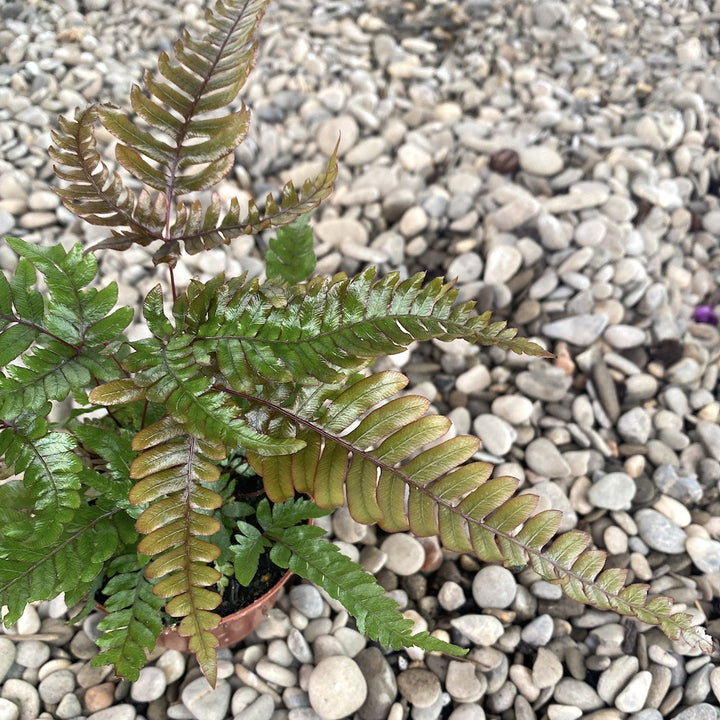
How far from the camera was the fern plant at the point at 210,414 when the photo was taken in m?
1.04

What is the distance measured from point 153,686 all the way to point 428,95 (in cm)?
240

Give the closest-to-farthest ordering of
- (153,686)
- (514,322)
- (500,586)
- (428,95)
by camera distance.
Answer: (153,686), (500,586), (514,322), (428,95)

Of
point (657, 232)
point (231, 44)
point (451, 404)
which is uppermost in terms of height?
point (231, 44)

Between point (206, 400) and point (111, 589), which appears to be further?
point (111, 589)

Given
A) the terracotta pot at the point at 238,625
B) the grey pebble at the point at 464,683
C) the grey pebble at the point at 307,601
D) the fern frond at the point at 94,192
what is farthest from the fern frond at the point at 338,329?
the grey pebble at the point at 464,683

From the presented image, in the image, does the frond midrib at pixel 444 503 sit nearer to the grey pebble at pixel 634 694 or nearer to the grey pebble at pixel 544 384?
the grey pebble at pixel 634 694

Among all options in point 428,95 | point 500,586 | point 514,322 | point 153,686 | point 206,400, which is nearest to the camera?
point 206,400

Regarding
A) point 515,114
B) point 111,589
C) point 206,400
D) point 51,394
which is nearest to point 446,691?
point 111,589

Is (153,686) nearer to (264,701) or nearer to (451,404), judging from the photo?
(264,701)

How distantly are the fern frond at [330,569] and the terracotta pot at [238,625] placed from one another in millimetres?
139

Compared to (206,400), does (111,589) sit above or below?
below

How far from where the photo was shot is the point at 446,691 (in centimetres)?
157

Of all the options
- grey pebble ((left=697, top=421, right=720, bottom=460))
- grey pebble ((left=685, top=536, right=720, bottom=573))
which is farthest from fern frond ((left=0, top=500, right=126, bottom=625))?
grey pebble ((left=697, top=421, right=720, bottom=460))

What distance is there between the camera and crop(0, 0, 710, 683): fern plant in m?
1.04
